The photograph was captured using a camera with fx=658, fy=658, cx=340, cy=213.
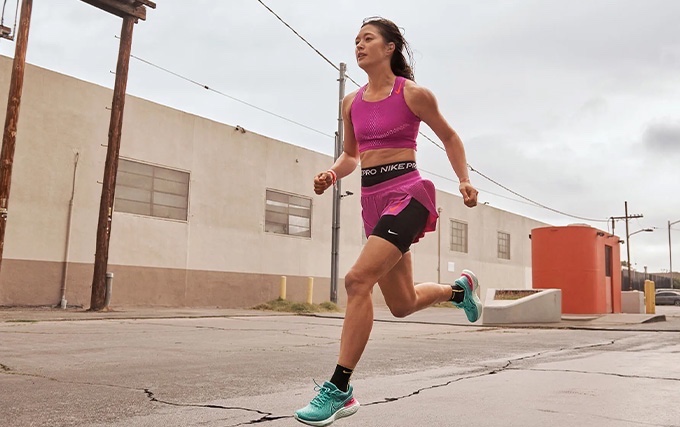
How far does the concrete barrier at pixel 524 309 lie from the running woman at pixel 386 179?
1020cm

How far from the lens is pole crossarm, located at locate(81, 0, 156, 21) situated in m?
15.7

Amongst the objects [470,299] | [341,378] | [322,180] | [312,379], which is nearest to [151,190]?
[312,379]

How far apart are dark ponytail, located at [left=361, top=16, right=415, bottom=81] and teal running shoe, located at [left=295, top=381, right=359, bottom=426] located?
1799 millimetres

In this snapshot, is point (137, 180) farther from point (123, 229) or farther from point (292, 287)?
point (292, 287)

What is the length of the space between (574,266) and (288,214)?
976cm

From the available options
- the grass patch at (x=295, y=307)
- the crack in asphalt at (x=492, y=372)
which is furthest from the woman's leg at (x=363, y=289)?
the grass patch at (x=295, y=307)

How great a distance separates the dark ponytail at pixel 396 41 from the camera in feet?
12.2

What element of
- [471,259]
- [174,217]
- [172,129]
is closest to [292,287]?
[174,217]

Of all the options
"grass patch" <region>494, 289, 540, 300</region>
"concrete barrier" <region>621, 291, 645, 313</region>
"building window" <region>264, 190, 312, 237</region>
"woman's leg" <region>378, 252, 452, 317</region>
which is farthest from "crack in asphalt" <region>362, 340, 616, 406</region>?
"building window" <region>264, 190, 312, 237</region>

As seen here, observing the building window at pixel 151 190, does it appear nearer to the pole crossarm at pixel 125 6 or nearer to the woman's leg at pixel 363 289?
the pole crossarm at pixel 125 6

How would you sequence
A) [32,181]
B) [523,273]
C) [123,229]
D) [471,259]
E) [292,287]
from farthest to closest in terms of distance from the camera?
[523,273] < [471,259] < [292,287] < [123,229] < [32,181]

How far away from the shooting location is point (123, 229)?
17.8 metres

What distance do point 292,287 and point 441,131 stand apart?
1990cm

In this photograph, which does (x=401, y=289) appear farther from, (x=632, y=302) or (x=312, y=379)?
(x=632, y=302)
